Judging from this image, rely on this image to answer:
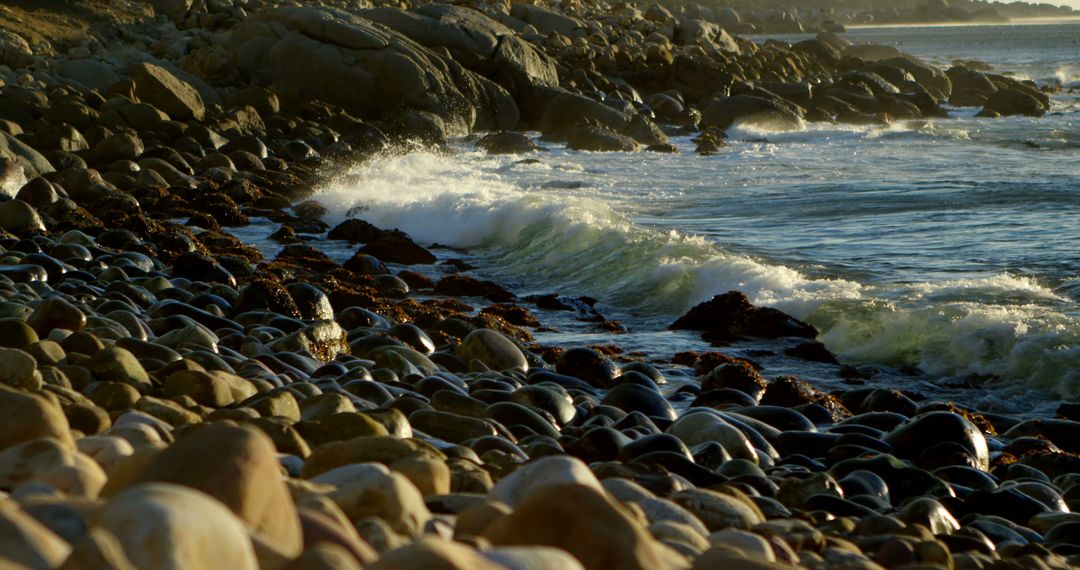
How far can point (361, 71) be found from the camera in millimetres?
22859

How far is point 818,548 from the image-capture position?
11.6 feet

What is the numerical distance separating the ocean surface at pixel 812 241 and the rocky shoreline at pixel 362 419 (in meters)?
0.55

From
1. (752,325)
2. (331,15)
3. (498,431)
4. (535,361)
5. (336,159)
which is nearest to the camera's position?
(498,431)

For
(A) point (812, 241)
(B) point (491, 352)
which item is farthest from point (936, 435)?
(A) point (812, 241)

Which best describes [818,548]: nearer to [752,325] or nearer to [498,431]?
[498,431]

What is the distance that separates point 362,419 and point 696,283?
642 centimetres

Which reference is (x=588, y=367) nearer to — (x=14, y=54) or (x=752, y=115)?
(x=14, y=54)

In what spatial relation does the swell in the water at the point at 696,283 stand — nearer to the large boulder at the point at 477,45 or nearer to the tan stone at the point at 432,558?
the tan stone at the point at 432,558

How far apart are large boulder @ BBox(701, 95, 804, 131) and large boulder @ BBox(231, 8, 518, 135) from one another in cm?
502

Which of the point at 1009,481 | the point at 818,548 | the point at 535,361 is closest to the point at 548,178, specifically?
the point at 535,361

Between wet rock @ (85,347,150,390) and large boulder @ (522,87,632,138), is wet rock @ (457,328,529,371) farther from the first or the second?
large boulder @ (522,87,632,138)

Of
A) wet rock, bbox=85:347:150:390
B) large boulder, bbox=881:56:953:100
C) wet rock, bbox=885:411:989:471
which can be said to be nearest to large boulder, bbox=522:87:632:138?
large boulder, bbox=881:56:953:100

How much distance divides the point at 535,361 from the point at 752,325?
208 centimetres

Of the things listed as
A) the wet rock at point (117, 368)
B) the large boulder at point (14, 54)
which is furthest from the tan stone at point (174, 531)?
the large boulder at point (14, 54)
